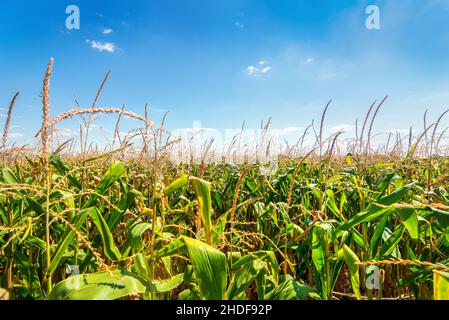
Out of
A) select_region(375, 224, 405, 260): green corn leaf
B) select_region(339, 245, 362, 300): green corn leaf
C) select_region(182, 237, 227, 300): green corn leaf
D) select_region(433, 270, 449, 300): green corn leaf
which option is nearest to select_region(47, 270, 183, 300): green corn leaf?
select_region(182, 237, 227, 300): green corn leaf

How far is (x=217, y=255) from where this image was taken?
35.8 inches

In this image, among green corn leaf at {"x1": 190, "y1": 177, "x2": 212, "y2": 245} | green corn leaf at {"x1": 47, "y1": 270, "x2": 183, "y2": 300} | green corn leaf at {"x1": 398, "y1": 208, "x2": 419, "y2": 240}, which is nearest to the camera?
green corn leaf at {"x1": 47, "y1": 270, "x2": 183, "y2": 300}

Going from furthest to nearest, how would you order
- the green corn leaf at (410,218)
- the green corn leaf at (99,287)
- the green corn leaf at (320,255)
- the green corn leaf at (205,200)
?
the green corn leaf at (320,255)
the green corn leaf at (410,218)
the green corn leaf at (205,200)
the green corn leaf at (99,287)

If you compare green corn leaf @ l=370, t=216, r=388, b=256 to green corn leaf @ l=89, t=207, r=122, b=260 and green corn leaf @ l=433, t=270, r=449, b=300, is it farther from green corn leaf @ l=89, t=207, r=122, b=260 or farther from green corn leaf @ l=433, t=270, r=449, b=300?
green corn leaf @ l=89, t=207, r=122, b=260

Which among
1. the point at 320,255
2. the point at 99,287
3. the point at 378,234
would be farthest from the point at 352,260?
the point at 99,287

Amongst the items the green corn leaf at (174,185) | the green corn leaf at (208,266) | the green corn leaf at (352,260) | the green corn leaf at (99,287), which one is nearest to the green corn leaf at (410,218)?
the green corn leaf at (352,260)

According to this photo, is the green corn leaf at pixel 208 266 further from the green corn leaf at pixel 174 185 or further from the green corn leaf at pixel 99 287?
the green corn leaf at pixel 174 185

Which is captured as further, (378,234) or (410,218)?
(378,234)

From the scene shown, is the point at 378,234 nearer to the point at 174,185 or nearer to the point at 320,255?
the point at 320,255

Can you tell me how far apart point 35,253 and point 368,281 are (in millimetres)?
2100

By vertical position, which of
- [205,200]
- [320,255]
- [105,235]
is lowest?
[320,255]

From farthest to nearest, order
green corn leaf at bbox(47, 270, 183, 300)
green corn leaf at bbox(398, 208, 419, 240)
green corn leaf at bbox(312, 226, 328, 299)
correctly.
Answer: green corn leaf at bbox(312, 226, 328, 299), green corn leaf at bbox(398, 208, 419, 240), green corn leaf at bbox(47, 270, 183, 300)
